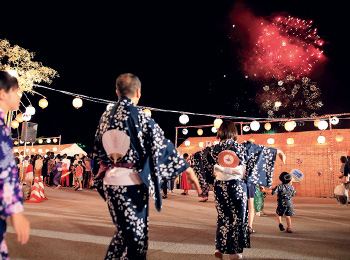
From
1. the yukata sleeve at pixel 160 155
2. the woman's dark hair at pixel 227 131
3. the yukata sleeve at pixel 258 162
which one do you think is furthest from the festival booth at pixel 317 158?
the yukata sleeve at pixel 160 155

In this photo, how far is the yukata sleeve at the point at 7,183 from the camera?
65.1 inches

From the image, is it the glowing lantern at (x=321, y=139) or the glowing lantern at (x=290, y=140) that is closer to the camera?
the glowing lantern at (x=321, y=139)

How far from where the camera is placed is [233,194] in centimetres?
371

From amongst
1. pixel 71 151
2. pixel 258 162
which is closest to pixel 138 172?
pixel 258 162

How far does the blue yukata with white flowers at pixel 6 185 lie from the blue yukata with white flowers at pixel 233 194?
8.56 feet

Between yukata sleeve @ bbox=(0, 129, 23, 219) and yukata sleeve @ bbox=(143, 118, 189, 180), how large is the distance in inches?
37.8

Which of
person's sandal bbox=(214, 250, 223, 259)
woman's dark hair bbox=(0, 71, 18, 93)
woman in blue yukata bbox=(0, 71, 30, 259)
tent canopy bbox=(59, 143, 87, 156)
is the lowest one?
person's sandal bbox=(214, 250, 223, 259)

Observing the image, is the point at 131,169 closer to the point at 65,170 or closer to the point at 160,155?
the point at 160,155

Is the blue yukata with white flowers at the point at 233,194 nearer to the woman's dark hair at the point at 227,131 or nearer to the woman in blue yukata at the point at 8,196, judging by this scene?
the woman's dark hair at the point at 227,131

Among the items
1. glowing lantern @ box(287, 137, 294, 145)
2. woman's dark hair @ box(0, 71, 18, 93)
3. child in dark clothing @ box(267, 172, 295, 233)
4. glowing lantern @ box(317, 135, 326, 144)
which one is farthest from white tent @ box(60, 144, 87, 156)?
woman's dark hair @ box(0, 71, 18, 93)

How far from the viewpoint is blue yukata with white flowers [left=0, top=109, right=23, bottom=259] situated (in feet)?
5.43

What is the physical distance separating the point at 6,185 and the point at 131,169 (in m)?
0.86

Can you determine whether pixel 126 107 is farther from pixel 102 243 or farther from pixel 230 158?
pixel 102 243

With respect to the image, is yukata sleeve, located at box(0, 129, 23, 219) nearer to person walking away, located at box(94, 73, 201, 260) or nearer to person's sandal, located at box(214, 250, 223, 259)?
person walking away, located at box(94, 73, 201, 260)
